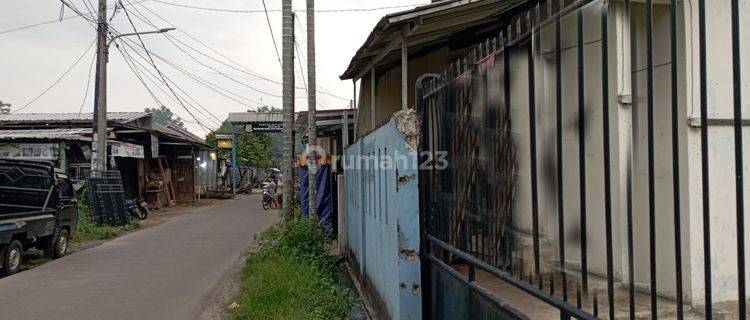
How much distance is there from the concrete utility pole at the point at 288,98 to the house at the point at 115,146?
29.5 ft

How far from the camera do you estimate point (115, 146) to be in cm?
1922

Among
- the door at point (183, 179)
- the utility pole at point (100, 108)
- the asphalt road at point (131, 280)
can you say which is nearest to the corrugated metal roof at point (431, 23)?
the asphalt road at point (131, 280)

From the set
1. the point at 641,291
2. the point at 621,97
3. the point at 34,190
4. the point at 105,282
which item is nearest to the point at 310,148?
the point at 105,282

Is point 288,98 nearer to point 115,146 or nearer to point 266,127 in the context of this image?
point 115,146

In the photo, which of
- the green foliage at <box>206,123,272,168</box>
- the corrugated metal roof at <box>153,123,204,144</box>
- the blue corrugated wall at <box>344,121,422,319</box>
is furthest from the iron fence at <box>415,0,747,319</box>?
the green foliage at <box>206,123,272,168</box>

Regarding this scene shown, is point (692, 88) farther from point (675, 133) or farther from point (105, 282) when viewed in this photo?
point (105, 282)

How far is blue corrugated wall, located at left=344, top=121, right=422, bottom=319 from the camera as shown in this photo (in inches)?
175

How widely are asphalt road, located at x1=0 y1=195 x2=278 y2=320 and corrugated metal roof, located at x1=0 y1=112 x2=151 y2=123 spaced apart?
9241 mm

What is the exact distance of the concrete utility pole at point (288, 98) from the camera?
1139 cm

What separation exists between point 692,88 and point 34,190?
11.7m

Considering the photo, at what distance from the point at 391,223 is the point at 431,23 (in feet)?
11.0

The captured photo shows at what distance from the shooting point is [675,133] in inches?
63.6

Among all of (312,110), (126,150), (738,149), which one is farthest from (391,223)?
(126,150)

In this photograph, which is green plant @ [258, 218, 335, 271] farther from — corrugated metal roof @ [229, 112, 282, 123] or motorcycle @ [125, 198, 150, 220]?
corrugated metal roof @ [229, 112, 282, 123]
